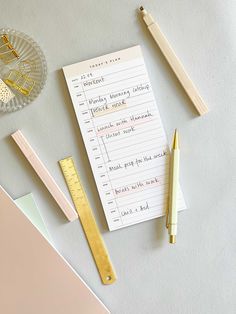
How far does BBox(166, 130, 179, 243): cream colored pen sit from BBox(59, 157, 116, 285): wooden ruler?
11 centimetres

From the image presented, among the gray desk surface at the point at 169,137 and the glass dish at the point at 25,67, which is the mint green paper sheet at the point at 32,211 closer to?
the gray desk surface at the point at 169,137

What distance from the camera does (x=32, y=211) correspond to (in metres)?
0.71

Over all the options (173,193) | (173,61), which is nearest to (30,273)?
(173,193)

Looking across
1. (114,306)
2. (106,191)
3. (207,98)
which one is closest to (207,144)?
(207,98)

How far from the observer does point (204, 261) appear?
0.73 meters

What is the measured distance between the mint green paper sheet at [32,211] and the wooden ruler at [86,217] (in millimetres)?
62

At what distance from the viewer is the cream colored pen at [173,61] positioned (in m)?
0.71

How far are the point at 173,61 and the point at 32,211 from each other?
337mm

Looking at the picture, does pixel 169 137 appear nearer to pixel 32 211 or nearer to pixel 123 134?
pixel 123 134

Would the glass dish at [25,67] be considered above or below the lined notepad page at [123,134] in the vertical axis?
above

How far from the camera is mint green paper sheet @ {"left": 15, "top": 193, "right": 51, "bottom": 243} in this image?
71cm

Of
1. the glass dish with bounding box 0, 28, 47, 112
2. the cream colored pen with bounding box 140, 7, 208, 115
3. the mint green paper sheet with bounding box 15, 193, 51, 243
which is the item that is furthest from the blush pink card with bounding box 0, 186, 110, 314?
the cream colored pen with bounding box 140, 7, 208, 115

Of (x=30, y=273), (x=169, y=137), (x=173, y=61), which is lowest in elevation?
(x=30, y=273)

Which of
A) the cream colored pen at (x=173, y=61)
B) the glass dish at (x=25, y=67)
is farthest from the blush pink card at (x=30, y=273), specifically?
the cream colored pen at (x=173, y=61)
